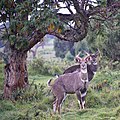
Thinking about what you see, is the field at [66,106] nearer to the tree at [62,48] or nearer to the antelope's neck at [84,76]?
the antelope's neck at [84,76]

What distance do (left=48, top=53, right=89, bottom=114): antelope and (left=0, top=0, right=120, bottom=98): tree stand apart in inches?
32.0

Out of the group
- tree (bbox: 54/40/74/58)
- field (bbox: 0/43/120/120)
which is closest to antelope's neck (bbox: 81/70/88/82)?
field (bbox: 0/43/120/120)

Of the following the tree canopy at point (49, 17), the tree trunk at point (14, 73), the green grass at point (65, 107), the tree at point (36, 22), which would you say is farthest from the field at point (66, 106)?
the tree canopy at point (49, 17)

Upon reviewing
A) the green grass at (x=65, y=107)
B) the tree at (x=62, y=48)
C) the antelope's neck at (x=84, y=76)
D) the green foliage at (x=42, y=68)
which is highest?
the tree at (x=62, y=48)

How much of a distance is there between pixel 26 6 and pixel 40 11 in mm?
559

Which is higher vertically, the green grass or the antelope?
the antelope

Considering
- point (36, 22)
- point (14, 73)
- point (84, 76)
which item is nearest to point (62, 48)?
point (14, 73)

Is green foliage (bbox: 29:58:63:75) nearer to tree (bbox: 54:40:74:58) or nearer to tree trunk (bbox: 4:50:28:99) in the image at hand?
tree trunk (bbox: 4:50:28:99)

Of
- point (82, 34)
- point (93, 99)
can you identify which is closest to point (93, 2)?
point (82, 34)

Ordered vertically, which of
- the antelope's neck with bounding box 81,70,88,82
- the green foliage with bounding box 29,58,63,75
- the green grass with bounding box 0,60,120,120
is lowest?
the green grass with bounding box 0,60,120,120

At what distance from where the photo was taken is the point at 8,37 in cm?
927

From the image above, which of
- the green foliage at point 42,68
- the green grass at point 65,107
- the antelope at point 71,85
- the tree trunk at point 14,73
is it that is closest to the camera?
the green grass at point 65,107

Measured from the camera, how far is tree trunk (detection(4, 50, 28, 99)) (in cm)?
1032

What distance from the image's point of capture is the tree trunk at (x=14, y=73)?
10.3 m
